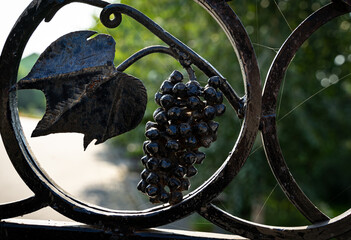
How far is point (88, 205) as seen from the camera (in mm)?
532

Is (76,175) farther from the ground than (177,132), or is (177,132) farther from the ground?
(177,132)

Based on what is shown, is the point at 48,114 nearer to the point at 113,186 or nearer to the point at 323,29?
the point at 323,29

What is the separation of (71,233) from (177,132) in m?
0.22

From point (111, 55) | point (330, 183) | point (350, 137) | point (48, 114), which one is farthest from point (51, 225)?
point (330, 183)

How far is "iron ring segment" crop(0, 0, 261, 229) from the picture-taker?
0.49 meters

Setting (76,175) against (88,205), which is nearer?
(88,205)

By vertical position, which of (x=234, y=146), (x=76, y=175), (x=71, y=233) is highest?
(x=234, y=146)

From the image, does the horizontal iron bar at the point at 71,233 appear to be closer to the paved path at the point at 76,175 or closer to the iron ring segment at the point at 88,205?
the iron ring segment at the point at 88,205

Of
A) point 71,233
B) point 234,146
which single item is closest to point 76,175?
point 71,233

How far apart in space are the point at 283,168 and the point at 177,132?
6.3 inches

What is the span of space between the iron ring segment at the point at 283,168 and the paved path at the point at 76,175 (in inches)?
69.0

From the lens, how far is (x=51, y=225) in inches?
21.1

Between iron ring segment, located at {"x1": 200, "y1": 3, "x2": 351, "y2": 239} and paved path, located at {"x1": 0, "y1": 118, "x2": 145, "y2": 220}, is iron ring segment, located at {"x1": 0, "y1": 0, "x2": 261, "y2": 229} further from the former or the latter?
paved path, located at {"x1": 0, "y1": 118, "x2": 145, "y2": 220}

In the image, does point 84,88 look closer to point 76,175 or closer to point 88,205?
point 88,205
